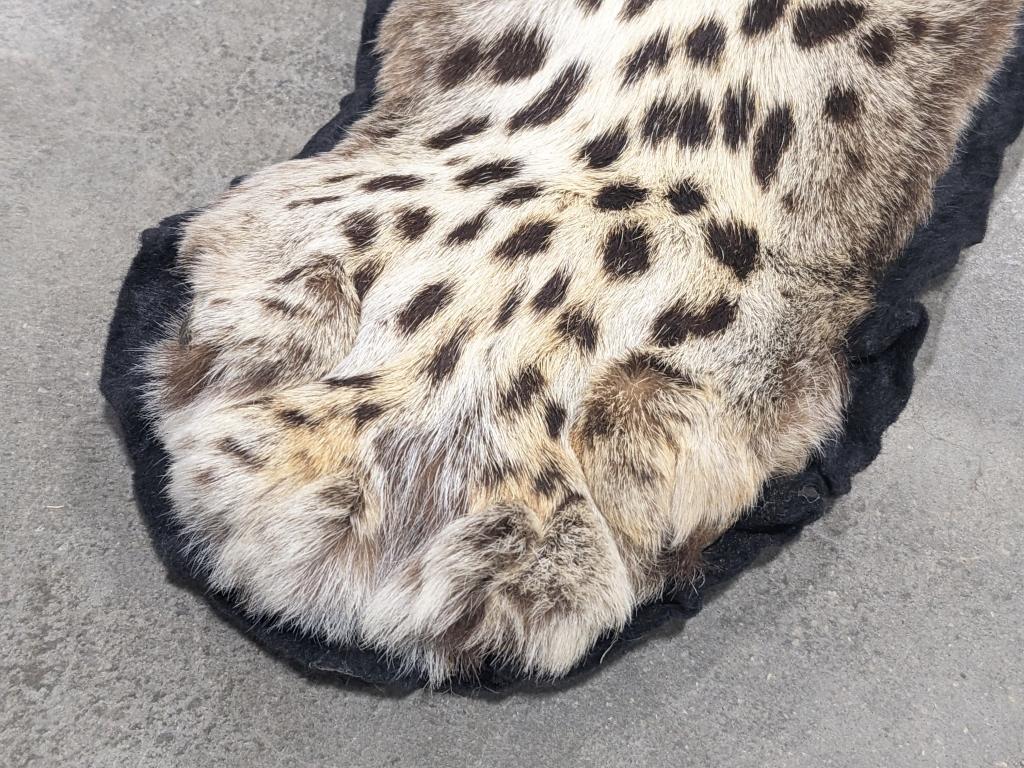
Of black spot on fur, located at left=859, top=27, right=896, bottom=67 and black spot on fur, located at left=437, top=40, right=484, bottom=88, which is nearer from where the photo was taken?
black spot on fur, located at left=859, top=27, right=896, bottom=67

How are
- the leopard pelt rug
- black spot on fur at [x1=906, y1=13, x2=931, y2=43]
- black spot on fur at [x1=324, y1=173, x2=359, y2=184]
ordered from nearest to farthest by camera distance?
the leopard pelt rug < black spot on fur at [x1=906, y1=13, x2=931, y2=43] < black spot on fur at [x1=324, y1=173, x2=359, y2=184]

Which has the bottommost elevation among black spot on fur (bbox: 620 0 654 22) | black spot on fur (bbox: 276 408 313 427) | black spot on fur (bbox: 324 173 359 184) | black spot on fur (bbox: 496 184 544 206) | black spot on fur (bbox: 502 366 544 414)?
black spot on fur (bbox: 502 366 544 414)

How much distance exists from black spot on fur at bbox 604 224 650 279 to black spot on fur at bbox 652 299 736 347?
2.4 inches

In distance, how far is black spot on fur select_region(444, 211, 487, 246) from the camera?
100 centimetres

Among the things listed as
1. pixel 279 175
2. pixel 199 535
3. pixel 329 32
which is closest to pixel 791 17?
pixel 279 175

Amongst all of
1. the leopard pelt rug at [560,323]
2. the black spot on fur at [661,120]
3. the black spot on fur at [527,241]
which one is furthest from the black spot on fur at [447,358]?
the black spot on fur at [661,120]

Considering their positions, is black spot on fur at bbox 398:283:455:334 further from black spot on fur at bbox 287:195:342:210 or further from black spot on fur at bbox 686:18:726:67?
black spot on fur at bbox 686:18:726:67

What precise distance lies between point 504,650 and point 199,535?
35cm

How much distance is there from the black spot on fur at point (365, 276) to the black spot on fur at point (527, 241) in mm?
141

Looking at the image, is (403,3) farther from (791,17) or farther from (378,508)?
(378,508)

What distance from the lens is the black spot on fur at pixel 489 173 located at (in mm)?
1041

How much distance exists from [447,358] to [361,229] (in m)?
0.20

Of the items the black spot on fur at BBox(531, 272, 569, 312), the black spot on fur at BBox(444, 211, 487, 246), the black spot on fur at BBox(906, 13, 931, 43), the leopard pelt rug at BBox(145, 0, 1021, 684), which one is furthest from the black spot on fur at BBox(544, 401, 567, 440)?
the black spot on fur at BBox(906, 13, 931, 43)

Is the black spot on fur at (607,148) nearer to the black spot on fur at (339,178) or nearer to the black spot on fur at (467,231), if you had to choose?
the black spot on fur at (467,231)
